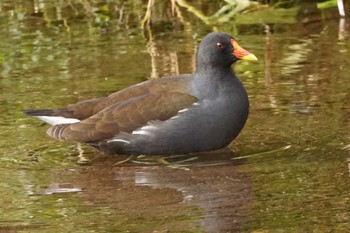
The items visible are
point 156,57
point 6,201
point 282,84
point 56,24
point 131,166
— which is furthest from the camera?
point 56,24

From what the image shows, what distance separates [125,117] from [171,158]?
1.39 ft

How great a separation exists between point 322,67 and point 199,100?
8.12 ft

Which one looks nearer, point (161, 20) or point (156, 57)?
point (156, 57)

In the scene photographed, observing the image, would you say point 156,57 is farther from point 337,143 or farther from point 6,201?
point 6,201

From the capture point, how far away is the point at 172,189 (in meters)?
6.66

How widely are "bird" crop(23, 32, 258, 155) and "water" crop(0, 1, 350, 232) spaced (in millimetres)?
131

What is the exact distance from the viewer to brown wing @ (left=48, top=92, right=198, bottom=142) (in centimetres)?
743

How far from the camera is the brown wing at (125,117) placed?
7434 mm

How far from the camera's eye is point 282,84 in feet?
29.9

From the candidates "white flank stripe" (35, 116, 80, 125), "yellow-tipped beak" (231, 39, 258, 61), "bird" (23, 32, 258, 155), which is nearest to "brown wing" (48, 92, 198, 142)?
"bird" (23, 32, 258, 155)

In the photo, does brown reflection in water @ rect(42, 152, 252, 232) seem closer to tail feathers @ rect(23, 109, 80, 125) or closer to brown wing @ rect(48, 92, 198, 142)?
brown wing @ rect(48, 92, 198, 142)

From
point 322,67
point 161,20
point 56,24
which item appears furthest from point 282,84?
point 56,24

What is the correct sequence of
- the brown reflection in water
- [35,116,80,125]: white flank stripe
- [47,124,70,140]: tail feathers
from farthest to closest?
[35,116,80,125]: white flank stripe → [47,124,70,140]: tail feathers → the brown reflection in water

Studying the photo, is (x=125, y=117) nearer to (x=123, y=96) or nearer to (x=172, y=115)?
(x=123, y=96)
